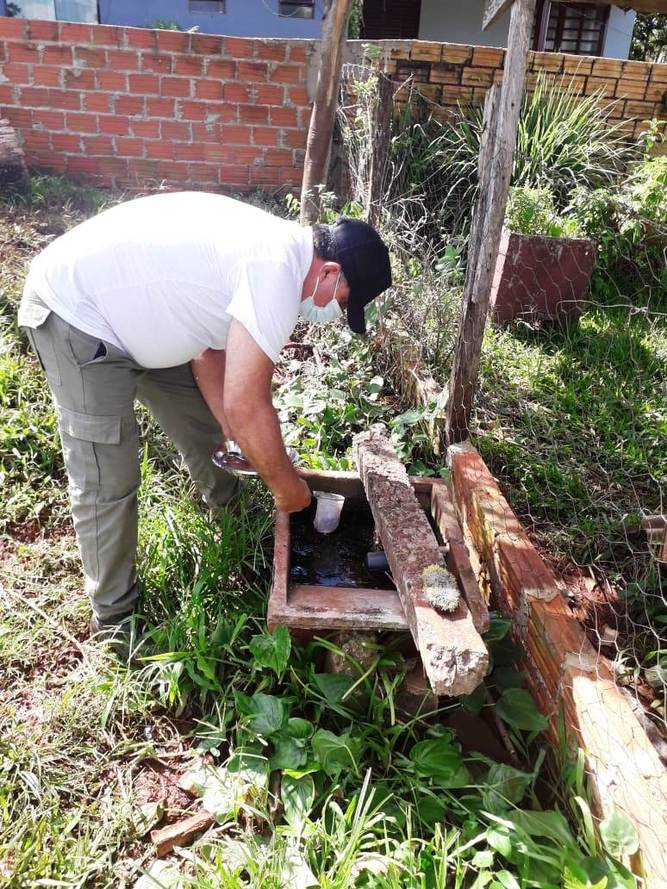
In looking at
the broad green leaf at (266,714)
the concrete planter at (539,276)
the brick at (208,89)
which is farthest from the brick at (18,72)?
the broad green leaf at (266,714)

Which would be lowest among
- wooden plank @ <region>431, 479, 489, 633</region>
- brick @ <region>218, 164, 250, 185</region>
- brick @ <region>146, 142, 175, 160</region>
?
wooden plank @ <region>431, 479, 489, 633</region>

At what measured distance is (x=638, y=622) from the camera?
2365 millimetres

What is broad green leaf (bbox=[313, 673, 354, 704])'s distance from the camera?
2031mm

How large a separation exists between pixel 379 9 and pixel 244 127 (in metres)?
6.69

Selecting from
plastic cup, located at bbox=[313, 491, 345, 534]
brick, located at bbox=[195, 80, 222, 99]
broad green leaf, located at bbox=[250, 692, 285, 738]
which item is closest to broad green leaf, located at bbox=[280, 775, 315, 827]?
broad green leaf, located at bbox=[250, 692, 285, 738]

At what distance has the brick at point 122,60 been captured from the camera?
17.9 feet

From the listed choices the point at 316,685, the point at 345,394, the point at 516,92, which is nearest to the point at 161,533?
the point at 316,685

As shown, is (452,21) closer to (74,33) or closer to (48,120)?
(74,33)

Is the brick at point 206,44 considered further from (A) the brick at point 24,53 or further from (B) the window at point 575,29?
(B) the window at point 575,29

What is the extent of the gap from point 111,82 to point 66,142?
64 cm

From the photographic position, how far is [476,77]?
549cm

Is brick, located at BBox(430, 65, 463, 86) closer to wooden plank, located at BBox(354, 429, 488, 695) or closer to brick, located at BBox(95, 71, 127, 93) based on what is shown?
brick, located at BBox(95, 71, 127, 93)

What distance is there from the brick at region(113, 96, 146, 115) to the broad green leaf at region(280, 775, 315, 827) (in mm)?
5562

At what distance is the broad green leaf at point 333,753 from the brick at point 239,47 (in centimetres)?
551
